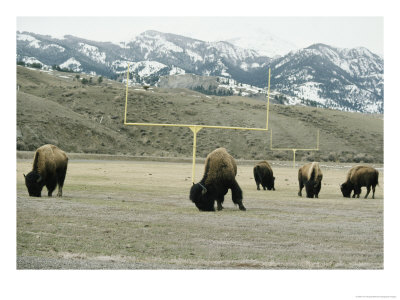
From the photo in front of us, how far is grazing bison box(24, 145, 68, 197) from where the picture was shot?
18.5 m

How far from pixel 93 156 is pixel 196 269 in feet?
150

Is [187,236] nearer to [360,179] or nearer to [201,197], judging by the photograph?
[201,197]

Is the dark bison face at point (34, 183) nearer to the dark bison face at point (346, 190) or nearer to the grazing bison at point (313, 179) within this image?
the grazing bison at point (313, 179)

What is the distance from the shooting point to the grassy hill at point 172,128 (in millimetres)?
64812

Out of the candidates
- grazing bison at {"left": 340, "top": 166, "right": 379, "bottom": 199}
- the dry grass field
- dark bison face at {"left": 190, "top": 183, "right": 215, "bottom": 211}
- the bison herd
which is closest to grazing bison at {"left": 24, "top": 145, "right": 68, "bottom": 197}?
the bison herd

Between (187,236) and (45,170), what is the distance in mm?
7739

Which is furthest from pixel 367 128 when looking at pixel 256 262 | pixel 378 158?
pixel 256 262

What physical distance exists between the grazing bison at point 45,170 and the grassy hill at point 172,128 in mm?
36106

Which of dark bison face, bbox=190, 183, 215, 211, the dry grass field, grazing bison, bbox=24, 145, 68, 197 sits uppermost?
grazing bison, bbox=24, 145, 68, 197

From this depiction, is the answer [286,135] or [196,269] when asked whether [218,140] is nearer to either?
[286,135]

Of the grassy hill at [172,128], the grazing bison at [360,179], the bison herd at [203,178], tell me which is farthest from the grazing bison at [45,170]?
the grassy hill at [172,128]

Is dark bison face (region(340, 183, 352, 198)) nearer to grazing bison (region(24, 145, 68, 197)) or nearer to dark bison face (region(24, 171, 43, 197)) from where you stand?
grazing bison (region(24, 145, 68, 197))

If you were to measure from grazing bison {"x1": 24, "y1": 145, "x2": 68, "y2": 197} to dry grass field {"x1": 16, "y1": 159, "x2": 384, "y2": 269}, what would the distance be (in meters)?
0.55

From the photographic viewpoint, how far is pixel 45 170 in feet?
61.4
